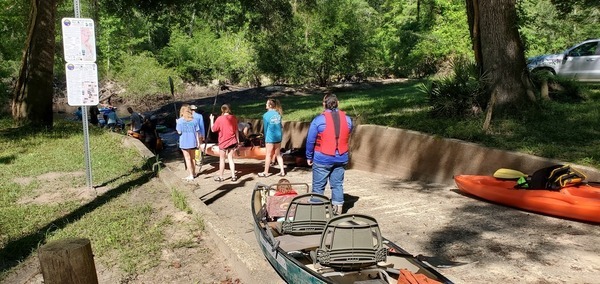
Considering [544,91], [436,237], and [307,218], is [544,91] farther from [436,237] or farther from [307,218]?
[307,218]

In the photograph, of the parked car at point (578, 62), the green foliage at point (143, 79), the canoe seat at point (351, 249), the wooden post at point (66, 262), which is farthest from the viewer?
the green foliage at point (143, 79)

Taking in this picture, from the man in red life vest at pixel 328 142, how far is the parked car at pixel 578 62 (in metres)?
11.6

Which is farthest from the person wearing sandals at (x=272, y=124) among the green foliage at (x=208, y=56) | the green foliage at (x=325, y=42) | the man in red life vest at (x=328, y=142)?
the green foliage at (x=208, y=56)

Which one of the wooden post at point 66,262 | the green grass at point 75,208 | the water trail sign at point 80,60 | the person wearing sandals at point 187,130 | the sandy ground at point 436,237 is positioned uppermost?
the water trail sign at point 80,60

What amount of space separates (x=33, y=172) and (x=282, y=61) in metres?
27.2

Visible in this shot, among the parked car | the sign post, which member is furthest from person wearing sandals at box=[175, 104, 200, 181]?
the parked car

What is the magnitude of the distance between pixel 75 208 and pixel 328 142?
179 inches

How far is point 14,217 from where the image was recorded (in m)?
7.39

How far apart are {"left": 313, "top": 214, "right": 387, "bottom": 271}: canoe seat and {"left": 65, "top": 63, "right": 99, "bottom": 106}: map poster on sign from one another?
5.73 m

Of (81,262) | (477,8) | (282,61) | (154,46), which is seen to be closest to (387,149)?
(477,8)

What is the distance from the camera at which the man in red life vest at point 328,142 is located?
7.04 meters

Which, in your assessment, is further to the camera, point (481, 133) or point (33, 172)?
point (33, 172)

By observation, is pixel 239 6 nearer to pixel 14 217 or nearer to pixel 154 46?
pixel 14 217

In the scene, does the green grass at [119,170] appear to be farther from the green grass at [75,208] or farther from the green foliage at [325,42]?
the green foliage at [325,42]
